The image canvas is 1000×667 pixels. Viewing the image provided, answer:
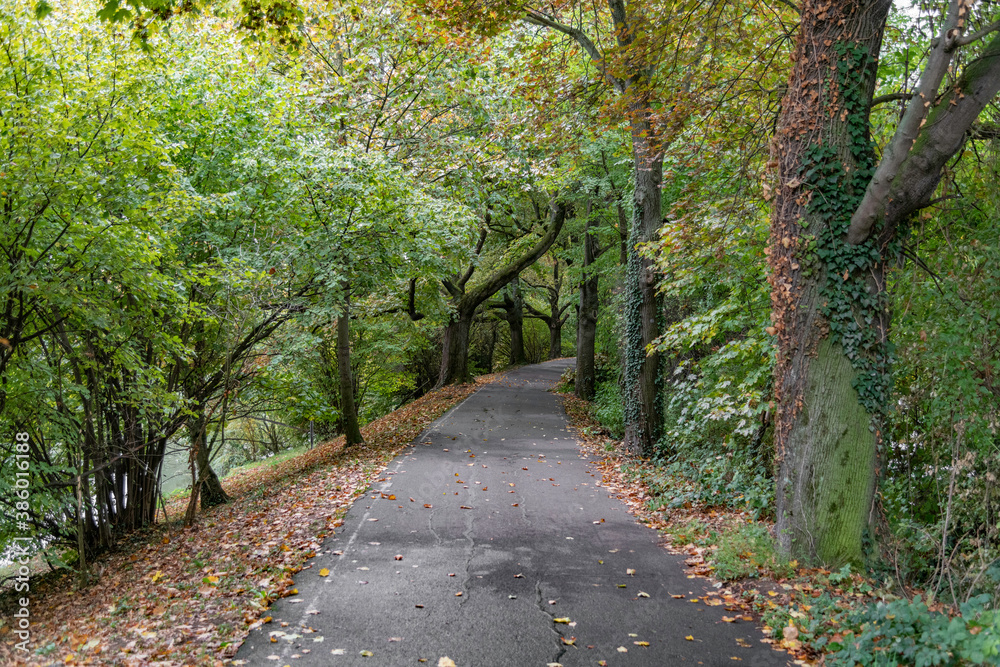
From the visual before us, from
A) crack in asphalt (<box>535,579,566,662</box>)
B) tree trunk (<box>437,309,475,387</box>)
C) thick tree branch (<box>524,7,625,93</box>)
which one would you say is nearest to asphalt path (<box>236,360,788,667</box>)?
crack in asphalt (<box>535,579,566,662</box>)

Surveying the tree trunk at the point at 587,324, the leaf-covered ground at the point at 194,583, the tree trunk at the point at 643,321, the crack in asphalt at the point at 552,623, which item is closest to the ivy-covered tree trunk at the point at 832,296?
the crack in asphalt at the point at 552,623

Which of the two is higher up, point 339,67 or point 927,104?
point 339,67

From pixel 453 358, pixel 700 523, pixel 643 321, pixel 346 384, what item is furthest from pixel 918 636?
pixel 453 358

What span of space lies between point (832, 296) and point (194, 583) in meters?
6.80

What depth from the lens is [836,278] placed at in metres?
5.91

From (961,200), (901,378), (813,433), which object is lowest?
(813,433)

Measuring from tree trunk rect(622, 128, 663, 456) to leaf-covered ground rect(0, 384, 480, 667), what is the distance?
499 centimetres

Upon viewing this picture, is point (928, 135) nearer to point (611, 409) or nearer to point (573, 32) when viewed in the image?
point (573, 32)

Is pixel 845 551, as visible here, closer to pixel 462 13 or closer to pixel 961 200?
pixel 961 200

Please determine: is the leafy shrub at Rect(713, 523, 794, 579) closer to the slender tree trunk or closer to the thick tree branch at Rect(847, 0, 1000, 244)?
the thick tree branch at Rect(847, 0, 1000, 244)

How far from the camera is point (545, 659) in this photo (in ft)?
15.0

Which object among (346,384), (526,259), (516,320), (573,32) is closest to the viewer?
(573,32)

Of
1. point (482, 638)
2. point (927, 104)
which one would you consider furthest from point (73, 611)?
point (927, 104)

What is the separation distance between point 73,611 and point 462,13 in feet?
30.9
